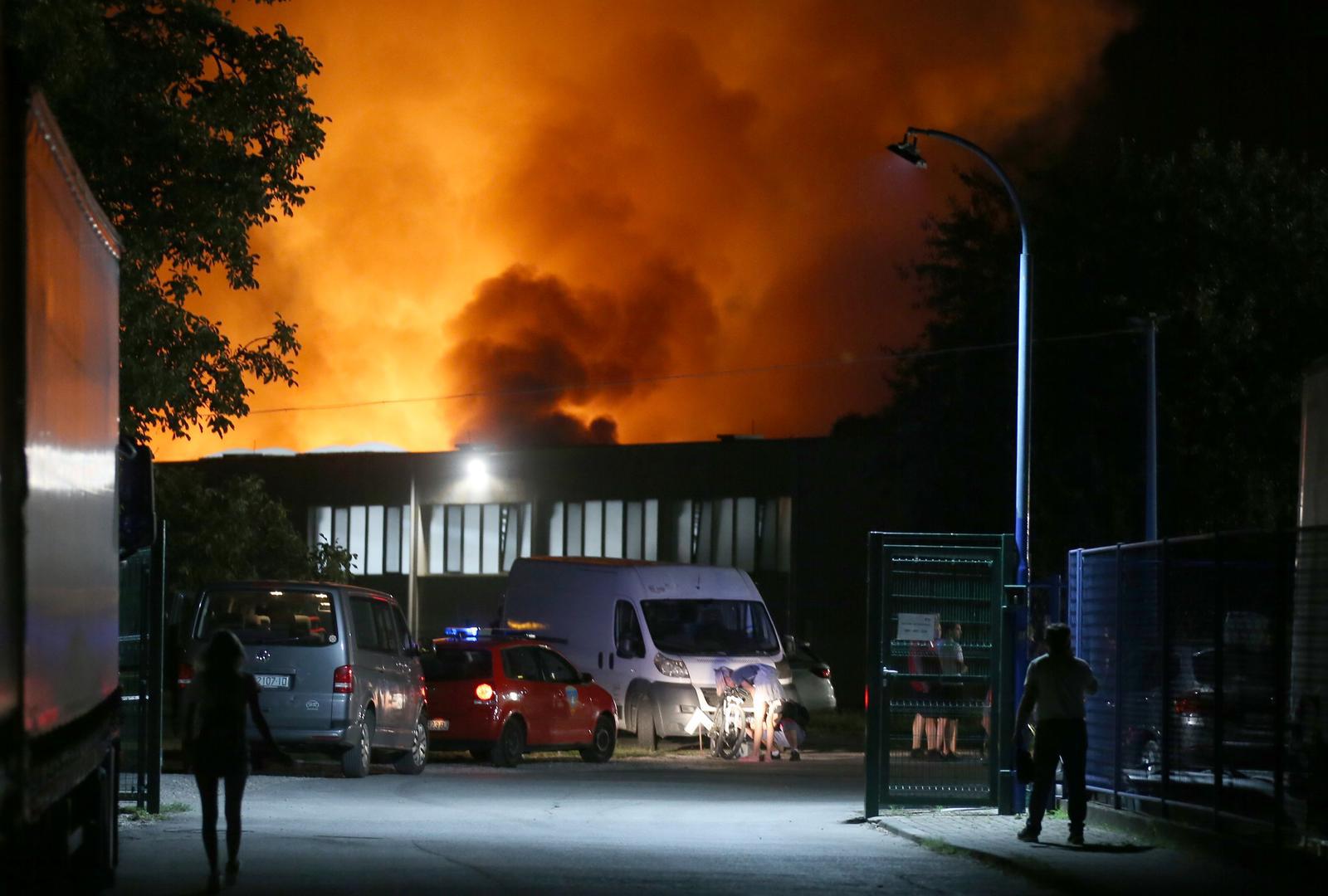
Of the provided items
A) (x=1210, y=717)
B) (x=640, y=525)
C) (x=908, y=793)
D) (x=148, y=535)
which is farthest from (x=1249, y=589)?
(x=640, y=525)

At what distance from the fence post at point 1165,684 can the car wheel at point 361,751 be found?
881 centimetres

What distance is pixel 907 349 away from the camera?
42.6 metres

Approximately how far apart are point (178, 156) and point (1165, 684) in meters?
13.4

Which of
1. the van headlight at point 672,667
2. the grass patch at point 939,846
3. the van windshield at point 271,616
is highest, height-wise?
the van windshield at point 271,616

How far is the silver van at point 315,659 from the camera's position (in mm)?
20203

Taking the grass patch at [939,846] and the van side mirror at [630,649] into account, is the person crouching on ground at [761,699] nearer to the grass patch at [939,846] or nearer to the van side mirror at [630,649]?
the van side mirror at [630,649]

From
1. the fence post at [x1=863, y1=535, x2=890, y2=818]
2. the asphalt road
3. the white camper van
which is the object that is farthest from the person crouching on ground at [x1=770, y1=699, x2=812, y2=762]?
the fence post at [x1=863, y1=535, x2=890, y2=818]

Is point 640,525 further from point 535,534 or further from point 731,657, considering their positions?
point 731,657

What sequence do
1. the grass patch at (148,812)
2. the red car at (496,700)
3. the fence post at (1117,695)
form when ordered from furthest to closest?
the red car at (496,700) → the grass patch at (148,812) → the fence post at (1117,695)

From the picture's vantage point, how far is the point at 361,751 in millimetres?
20734

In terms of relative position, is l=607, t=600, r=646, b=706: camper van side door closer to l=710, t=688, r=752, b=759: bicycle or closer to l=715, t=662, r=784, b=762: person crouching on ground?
l=715, t=662, r=784, b=762: person crouching on ground

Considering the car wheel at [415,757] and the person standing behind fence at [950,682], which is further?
the car wheel at [415,757]

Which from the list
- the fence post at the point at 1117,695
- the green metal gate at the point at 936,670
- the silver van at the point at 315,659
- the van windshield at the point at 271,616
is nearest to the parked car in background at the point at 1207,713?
the fence post at the point at 1117,695

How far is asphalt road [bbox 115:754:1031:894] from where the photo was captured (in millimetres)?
12164
